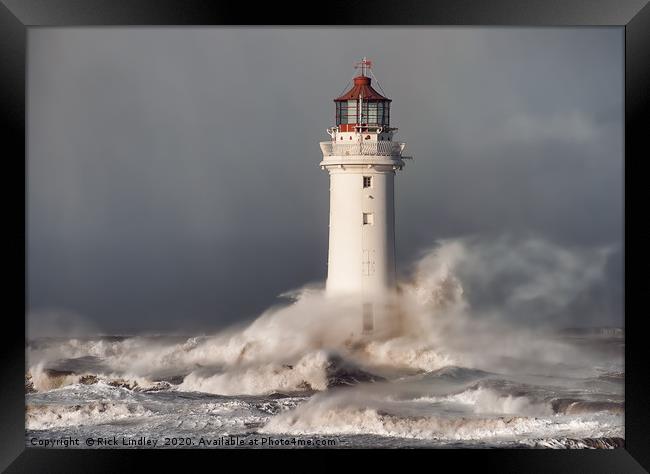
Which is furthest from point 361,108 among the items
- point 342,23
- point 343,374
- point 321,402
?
point 342,23

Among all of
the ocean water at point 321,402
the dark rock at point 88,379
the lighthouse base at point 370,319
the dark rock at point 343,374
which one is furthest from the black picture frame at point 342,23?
the dark rock at point 88,379

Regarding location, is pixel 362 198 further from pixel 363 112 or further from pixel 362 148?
pixel 363 112

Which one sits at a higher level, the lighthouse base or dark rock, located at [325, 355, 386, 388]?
the lighthouse base

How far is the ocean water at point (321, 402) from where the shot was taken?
24.9 meters

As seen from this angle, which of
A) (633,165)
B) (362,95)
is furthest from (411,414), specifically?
(633,165)

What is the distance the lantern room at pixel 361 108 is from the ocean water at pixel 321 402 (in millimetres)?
4128

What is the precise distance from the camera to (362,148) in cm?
2686

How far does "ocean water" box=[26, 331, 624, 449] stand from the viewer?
981 inches

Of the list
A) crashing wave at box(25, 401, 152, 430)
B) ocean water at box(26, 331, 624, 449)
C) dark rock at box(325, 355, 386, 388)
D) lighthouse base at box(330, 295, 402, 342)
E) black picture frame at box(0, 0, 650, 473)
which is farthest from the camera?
lighthouse base at box(330, 295, 402, 342)

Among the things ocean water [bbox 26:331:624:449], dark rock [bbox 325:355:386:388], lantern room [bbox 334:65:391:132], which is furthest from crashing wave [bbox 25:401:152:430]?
lantern room [bbox 334:65:391:132]

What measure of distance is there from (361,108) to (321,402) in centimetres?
531

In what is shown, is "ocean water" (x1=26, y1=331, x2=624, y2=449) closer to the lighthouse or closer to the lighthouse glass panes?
the lighthouse

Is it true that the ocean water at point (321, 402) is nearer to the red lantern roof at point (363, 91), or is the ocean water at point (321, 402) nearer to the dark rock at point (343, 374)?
the dark rock at point (343, 374)

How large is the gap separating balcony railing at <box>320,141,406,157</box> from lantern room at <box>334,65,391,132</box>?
308 mm
